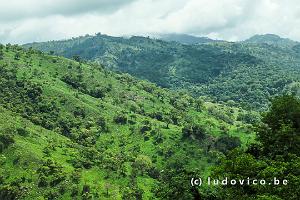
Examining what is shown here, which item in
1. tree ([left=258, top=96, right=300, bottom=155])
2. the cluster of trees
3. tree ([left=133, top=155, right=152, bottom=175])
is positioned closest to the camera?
the cluster of trees

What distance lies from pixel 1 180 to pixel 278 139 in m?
115

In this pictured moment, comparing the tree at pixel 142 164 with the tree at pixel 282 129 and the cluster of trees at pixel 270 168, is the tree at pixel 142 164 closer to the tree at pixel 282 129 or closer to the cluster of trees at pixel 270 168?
the tree at pixel 282 129

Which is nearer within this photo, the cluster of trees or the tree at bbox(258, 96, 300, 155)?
the cluster of trees

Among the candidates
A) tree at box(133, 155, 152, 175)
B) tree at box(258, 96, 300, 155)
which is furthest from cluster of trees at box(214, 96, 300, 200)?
tree at box(133, 155, 152, 175)

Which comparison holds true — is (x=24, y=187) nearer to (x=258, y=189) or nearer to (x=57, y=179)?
(x=57, y=179)

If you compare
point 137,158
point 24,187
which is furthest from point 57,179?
point 137,158

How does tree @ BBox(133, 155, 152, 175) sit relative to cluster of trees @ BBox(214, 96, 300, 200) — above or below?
below

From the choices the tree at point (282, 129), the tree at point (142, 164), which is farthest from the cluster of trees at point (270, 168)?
the tree at point (142, 164)

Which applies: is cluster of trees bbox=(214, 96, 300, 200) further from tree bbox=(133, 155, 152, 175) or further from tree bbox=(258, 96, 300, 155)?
tree bbox=(133, 155, 152, 175)

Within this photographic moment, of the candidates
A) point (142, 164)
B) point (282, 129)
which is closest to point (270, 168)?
point (282, 129)

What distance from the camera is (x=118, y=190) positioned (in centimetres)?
16000

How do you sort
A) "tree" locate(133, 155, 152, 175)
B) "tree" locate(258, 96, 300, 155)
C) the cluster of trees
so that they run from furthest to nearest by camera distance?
1. "tree" locate(133, 155, 152, 175)
2. "tree" locate(258, 96, 300, 155)
3. the cluster of trees

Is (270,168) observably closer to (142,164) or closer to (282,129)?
A: (282,129)

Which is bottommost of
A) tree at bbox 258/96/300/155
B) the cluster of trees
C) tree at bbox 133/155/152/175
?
tree at bbox 133/155/152/175
